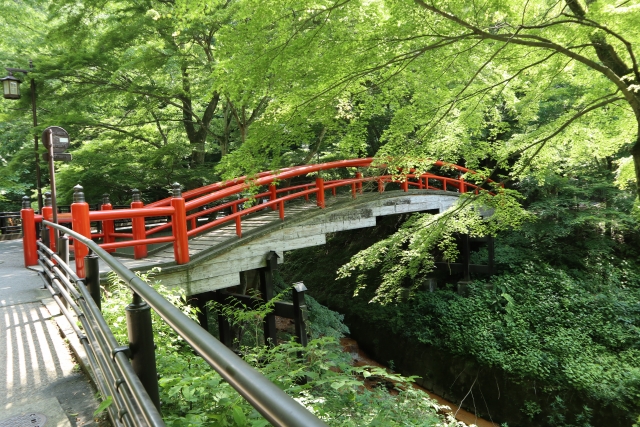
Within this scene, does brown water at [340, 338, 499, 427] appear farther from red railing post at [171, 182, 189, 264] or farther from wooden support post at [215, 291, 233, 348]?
red railing post at [171, 182, 189, 264]

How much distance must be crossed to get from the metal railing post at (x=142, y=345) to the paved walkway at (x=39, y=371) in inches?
42.7

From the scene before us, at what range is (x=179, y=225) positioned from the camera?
18.7 feet

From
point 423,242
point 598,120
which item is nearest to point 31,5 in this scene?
point 423,242

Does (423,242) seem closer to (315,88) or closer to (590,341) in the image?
(315,88)

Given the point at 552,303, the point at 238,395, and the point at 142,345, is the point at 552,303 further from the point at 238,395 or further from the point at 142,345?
the point at 142,345

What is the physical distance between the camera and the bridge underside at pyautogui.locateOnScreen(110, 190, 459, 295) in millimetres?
6043

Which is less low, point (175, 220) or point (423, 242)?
point (175, 220)

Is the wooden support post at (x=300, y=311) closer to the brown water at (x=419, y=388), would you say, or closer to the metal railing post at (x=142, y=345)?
the metal railing post at (x=142, y=345)

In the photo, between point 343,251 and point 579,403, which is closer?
point 579,403

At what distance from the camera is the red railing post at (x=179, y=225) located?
5594 millimetres

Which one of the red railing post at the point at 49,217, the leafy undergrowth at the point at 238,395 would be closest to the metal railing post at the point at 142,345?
the leafy undergrowth at the point at 238,395

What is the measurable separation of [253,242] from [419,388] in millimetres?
6318

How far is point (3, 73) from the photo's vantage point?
33.1 feet

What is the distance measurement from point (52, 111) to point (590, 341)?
13370mm
